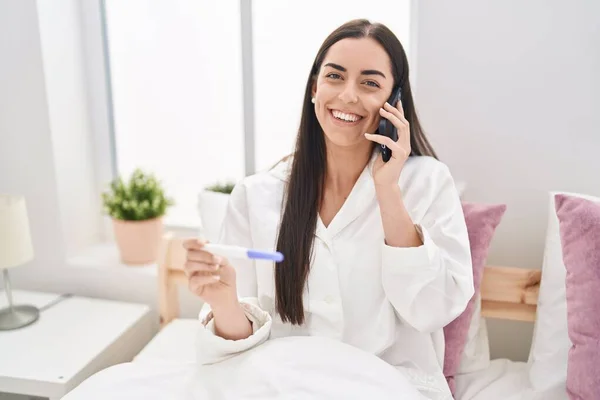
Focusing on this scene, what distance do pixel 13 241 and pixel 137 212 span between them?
0.39 m

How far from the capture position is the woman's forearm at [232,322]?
1.11 meters

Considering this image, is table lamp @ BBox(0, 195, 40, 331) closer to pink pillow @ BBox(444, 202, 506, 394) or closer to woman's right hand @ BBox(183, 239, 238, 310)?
woman's right hand @ BBox(183, 239, 238, 310)

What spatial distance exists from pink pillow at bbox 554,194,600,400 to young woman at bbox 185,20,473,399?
229 millimetres

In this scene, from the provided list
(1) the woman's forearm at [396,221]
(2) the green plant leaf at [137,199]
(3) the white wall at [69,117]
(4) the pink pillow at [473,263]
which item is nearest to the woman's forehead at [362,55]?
(1) the woman's forearm at [396,221]

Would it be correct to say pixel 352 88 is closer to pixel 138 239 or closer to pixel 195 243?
pixel 195 243

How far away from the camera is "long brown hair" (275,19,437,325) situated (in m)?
1.16

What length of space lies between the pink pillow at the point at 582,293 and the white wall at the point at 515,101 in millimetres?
253

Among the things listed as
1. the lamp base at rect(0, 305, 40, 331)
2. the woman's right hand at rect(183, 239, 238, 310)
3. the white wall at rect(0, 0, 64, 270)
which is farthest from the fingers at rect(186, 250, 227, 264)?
the white wall at rect(0, 0, 64, 270)

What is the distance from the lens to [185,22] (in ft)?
6.04

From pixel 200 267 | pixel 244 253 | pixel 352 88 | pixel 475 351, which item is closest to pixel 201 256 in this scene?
pixel 200 267

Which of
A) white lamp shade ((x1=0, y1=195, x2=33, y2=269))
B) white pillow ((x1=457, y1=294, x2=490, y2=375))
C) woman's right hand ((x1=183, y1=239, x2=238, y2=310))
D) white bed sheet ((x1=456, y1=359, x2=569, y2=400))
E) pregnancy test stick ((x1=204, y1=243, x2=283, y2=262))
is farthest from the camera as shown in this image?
white lamp shade ((x1=0, y1=195, x2=33, y2=269))

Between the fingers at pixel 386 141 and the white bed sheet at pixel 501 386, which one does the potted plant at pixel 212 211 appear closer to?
the fingers at pixel 386 141

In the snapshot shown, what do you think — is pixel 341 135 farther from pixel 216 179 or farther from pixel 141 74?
pixel 141 74

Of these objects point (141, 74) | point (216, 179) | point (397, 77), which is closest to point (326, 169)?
point (397, 77)
